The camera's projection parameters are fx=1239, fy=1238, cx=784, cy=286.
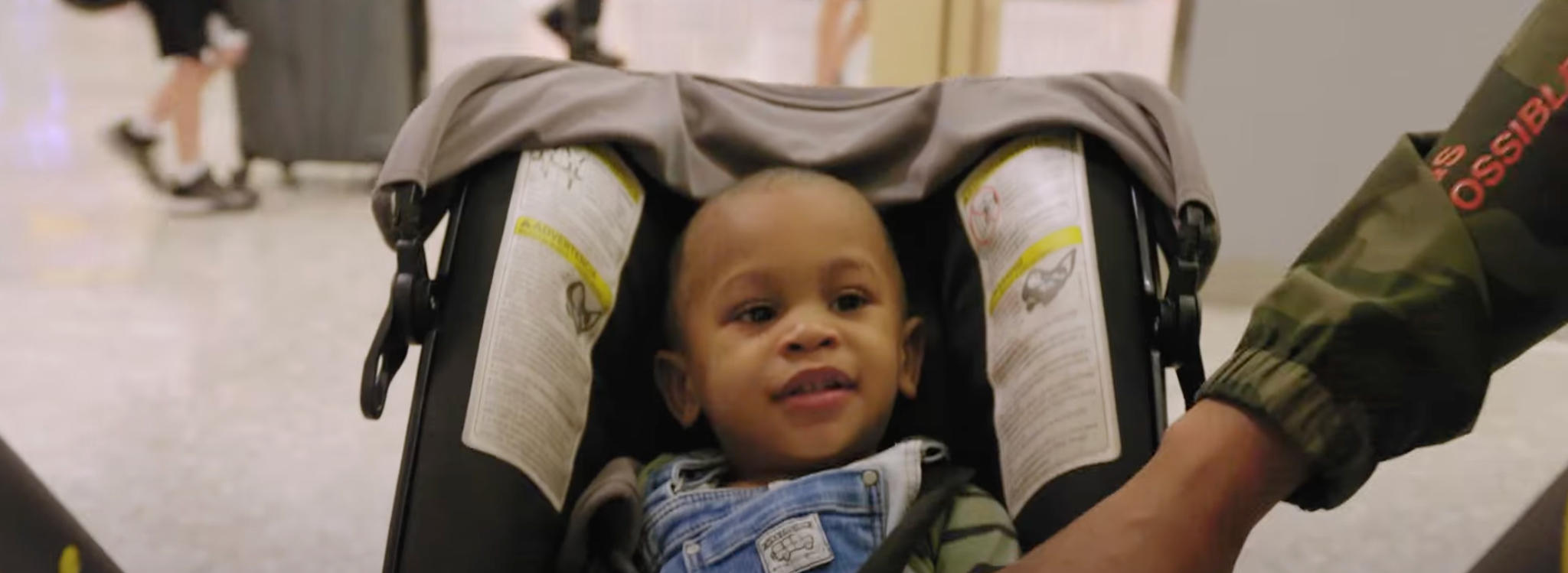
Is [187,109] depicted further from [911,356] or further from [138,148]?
[911,356]

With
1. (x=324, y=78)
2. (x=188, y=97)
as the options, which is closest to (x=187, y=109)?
(x=188, y=97)

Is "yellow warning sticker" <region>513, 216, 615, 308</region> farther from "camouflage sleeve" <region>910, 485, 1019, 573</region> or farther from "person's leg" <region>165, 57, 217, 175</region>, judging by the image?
"person's leg" <region>165, 57, 217, 175</region>

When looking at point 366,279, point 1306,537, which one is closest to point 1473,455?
point 1306,537

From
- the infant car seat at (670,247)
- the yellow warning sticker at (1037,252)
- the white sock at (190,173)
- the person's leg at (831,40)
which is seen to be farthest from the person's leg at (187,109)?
the yellow warning sticker at (1037,252)

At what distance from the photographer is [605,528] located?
100 cm

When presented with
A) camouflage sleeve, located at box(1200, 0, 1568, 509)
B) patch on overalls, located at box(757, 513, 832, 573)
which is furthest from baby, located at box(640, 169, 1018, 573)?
camouflage sleeve, located at box(1200, 0, 1568, 509)

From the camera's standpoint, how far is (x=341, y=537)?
1624mm

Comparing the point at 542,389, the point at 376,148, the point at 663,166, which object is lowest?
the point at 376,148

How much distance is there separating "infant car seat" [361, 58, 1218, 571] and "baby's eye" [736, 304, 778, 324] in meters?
0.13

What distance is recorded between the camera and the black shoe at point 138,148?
10.8 feet

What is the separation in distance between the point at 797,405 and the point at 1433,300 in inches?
19.6

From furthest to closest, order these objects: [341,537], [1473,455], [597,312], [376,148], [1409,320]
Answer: [376,148], [1473,455], [341,537], [597,312], [1409,320]

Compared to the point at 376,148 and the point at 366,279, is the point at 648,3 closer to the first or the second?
the point at 376,148

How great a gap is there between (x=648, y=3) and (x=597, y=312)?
3191 mm
